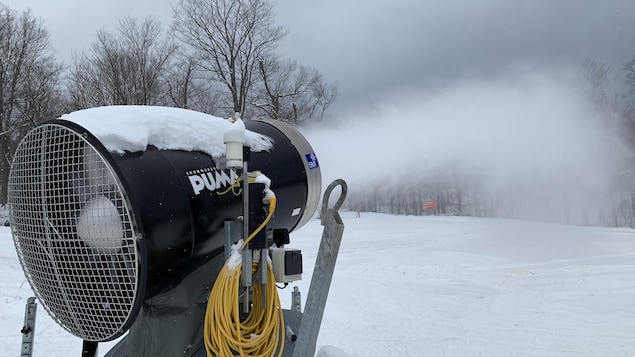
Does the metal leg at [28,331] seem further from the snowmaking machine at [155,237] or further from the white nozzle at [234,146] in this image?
the white nozzle at [234,146]

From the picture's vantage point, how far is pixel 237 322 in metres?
1.91

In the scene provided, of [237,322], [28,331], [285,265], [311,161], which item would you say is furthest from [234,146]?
[28,331]

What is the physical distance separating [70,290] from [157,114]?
88 cm

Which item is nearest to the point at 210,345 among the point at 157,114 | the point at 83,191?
the point at 83,191

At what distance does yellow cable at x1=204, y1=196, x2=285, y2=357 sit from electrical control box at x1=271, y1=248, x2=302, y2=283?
0.08m

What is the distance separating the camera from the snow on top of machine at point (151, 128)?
69.1 inches

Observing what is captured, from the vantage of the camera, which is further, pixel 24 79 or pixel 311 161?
pixel 24 79

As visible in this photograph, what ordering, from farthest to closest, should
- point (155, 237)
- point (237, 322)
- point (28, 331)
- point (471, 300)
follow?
point (471, 300), point (28, 331), point (237, 322), point (155, 237)

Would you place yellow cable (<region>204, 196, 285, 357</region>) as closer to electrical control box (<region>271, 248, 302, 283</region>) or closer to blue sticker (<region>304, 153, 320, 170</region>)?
electrical control box (<region>271, 248, 302, 283</region>)

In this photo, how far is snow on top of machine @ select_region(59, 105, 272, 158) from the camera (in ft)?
5.76

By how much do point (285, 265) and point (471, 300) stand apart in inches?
222

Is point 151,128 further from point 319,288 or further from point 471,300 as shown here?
point 471,300

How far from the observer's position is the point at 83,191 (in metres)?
1.77

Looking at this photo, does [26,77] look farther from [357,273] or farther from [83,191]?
[83,191]
